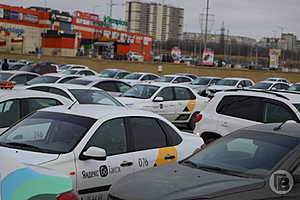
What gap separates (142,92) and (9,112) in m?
9.01

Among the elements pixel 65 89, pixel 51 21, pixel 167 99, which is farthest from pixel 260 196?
pixel 51 21

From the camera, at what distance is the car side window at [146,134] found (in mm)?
7486

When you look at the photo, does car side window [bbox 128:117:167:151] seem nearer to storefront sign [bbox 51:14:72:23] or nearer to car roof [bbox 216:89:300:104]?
car roof [bbox 216:89:300:104]

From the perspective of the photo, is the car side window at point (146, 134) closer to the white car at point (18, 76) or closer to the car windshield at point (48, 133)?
the car windshield at point (48, 133)

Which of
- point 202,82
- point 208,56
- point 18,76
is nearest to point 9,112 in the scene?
point 18,76

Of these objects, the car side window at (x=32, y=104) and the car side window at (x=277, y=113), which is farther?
the car side window at (x=277, y=113)

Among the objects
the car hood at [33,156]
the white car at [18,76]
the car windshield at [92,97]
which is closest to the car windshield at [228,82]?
the white car at [18,76]

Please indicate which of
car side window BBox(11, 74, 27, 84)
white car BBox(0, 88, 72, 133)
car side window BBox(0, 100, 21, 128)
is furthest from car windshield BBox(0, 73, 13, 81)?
car side window BBox(0, 100, 21, 128)

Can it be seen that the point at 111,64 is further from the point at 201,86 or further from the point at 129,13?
the point at 129,13

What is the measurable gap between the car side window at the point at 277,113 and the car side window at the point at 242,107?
4.6 inches

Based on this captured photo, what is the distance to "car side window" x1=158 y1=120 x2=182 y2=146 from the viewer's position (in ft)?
26.1

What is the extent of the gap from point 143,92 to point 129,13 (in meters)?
155

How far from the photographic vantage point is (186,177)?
579 centimetres

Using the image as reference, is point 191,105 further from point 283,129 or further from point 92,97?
point 283,129
